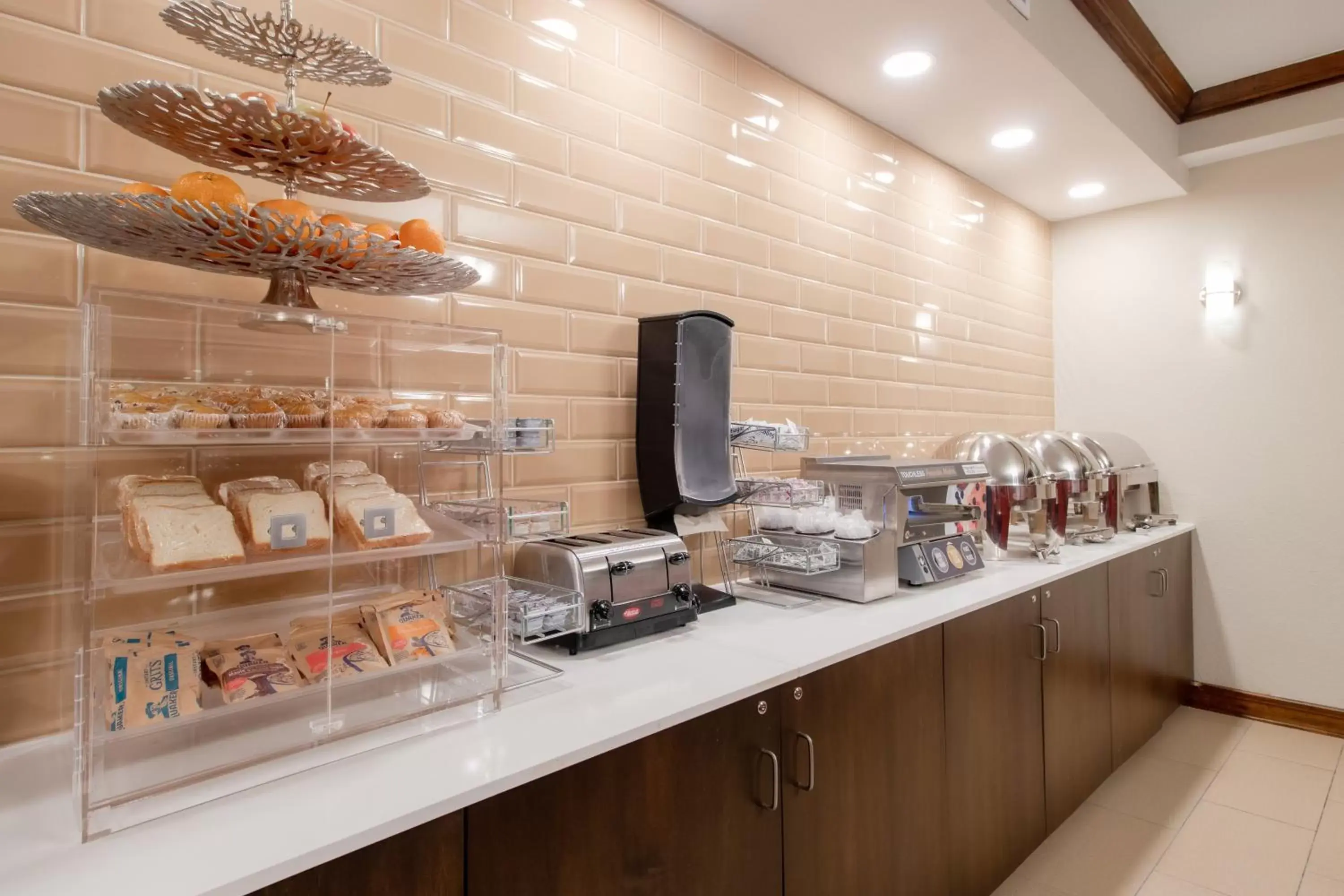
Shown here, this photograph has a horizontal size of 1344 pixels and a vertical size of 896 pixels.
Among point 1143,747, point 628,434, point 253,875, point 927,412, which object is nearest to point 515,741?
point 253,875

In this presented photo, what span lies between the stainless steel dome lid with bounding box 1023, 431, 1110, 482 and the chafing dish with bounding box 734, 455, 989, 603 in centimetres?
74

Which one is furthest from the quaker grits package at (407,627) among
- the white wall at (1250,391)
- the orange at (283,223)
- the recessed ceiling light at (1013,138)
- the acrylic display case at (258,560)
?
the white wall at (1250,391)

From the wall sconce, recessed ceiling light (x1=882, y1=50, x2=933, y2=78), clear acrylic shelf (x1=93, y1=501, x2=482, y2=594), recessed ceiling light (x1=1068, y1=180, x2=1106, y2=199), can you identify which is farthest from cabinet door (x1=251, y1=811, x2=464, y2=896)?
the wall sconce

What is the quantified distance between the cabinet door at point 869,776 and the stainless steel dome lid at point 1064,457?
1.48 m

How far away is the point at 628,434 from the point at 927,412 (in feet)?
5.34

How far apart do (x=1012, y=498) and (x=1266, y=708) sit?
6.43ft

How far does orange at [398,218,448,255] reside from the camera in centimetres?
108

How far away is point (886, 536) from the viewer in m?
1.90

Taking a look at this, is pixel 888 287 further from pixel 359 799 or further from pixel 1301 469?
pixel 359 799

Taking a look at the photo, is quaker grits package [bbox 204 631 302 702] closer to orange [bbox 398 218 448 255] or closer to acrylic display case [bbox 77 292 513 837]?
acrylic display case [bbox 77 292 513 837]

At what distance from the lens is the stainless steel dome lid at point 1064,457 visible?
111 inches

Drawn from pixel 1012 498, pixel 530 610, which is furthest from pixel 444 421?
pixel 1012 498

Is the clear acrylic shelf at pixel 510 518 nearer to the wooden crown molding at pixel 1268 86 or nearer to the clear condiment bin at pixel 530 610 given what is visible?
the clear condiment bin at pixel 530 610

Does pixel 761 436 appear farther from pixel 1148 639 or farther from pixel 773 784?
pixel 1148 639
